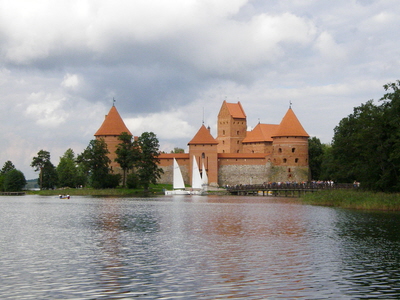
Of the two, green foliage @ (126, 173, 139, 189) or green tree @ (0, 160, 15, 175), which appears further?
green tree @ (0, 160, 15, 175)

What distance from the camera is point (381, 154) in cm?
3103

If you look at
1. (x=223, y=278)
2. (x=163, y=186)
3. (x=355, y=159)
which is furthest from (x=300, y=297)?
(x=163, y=186)

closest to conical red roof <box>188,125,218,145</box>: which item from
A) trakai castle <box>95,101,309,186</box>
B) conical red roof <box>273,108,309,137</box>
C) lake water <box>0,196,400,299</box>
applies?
trakai castle <box>95,101,309,186</box>

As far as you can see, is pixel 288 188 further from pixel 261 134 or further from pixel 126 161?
pixel 261 134

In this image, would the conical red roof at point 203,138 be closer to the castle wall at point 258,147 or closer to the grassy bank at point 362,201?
the castle wall at point 258,147

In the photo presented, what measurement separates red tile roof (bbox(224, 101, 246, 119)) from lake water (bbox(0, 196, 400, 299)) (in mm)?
58447

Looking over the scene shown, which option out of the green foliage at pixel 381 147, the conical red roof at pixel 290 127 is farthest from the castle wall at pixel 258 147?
the green foliage at pixel 381 147

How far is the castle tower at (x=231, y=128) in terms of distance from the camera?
7656cm

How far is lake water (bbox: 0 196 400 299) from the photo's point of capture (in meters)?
8.79

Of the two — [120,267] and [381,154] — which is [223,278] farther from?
[381,154]

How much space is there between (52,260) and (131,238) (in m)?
4.19

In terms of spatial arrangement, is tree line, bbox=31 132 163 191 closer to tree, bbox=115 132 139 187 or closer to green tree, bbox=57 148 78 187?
tree, bbox=115 132 139 187

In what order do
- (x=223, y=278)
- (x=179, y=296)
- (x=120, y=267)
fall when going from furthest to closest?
(x=120, y=267) → (x=223, y=278) → (x=179, y=296)

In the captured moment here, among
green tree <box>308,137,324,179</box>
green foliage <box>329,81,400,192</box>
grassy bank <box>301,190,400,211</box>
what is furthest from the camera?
green tree <box>308,137,324,179</box>
